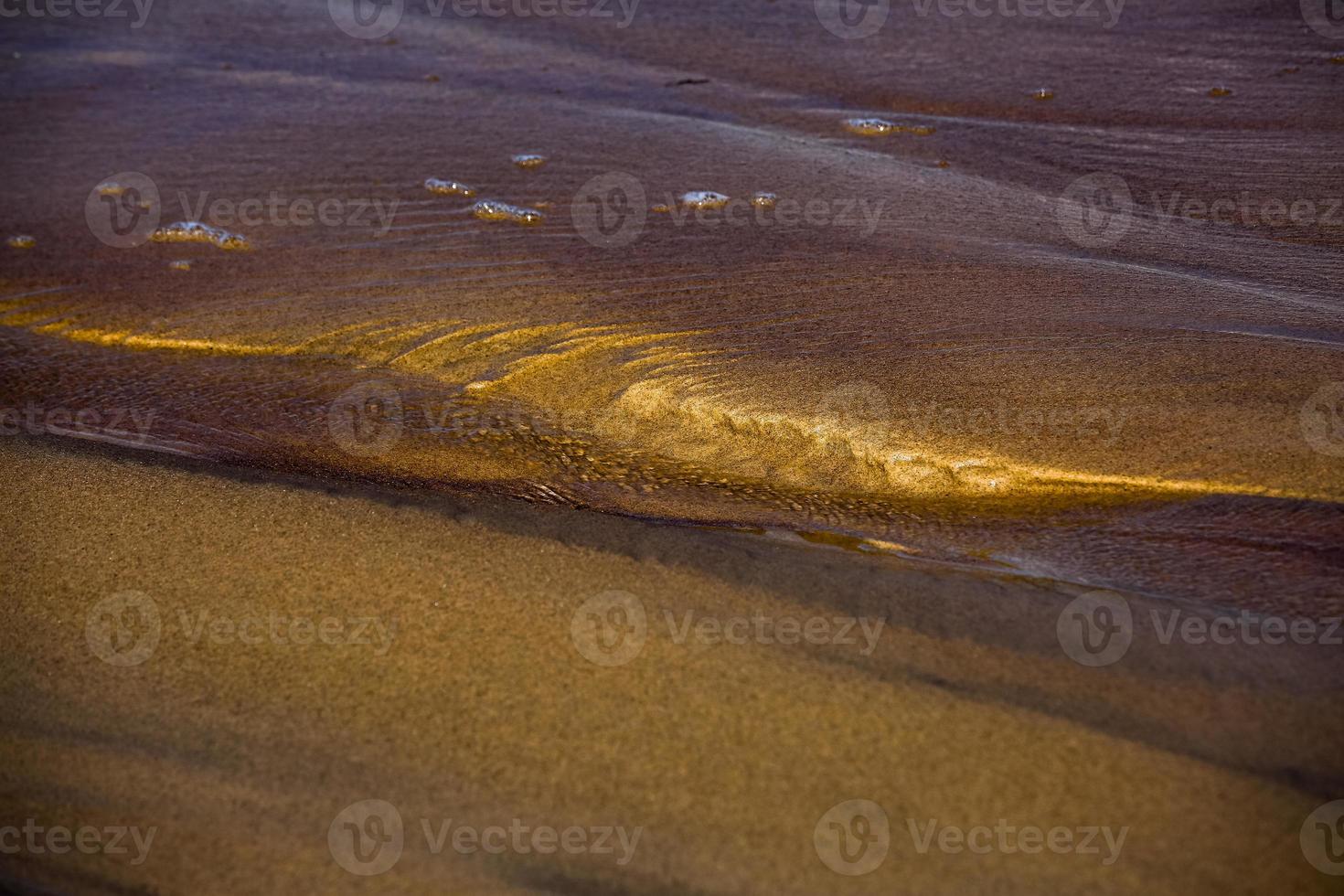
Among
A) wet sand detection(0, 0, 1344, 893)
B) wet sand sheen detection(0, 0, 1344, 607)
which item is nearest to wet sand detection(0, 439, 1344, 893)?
wet sand detection(0, 0, 1344, 893)

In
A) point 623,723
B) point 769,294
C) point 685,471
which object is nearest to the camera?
point 623,723

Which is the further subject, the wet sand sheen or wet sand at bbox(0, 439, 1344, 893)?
the wet sand sheen

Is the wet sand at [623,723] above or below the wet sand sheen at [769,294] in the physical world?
below

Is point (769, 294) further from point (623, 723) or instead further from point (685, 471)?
point (623, 723)

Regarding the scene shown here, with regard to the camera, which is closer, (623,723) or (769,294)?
(623,723)

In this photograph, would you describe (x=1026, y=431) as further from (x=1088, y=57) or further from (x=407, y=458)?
(x=1088, y=57)

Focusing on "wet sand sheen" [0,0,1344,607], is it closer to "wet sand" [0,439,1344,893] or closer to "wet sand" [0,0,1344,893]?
"wet sand" [0,0,1344,893]

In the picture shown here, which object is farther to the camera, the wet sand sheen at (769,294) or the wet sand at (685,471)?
the wet sand sheen at (769,294)

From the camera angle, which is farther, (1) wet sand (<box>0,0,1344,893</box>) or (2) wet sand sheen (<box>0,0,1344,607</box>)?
(2) wet sand sheen (<box>0,0,1344,607</box>)

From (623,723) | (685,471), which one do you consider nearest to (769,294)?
(685,471)

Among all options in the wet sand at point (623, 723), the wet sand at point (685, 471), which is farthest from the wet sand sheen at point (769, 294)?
the wet sand at point (623, 723)

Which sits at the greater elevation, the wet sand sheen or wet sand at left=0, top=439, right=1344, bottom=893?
the wet sand sheen

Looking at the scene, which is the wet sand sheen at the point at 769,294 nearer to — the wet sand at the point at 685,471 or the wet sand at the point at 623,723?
the wet sand at the point at 685,471
